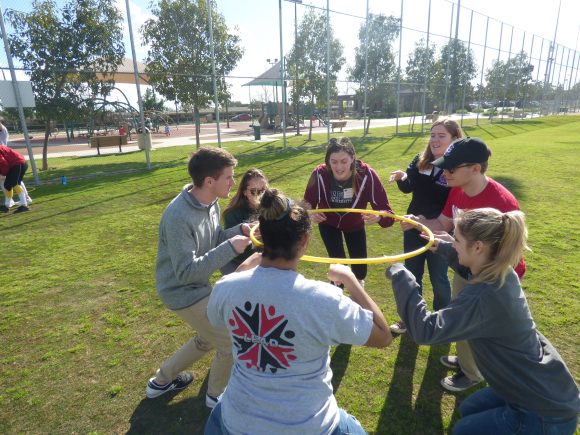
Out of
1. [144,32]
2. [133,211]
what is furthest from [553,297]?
[144,32]

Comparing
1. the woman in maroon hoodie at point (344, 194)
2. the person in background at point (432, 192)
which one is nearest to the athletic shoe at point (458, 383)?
the person in background at point (432, 192)

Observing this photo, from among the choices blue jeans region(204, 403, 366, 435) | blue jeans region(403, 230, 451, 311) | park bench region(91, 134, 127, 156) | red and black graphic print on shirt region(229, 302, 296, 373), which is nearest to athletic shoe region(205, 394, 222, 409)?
blue jeans region(204, 403, 366, 435)

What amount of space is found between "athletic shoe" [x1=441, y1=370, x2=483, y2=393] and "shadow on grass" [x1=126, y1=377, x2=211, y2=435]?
2200 millimetres

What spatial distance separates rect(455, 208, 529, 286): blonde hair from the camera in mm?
2141

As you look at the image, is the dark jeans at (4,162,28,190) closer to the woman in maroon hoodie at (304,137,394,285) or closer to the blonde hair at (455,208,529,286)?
the woman in maroon hoodie at (304,137,394,285)

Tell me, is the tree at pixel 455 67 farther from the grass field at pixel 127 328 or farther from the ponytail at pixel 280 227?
the ponytail at pixel 280 227

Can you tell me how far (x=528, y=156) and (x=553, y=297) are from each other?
45.4 ft

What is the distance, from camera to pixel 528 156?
1645cm

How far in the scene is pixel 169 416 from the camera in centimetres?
330

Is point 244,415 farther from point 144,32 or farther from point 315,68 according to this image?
point 315,68

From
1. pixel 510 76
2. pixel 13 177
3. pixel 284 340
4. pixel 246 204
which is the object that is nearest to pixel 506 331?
pixel 284 340

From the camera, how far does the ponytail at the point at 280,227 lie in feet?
5.82

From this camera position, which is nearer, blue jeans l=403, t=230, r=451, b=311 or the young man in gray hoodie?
the young man in gray hoodie

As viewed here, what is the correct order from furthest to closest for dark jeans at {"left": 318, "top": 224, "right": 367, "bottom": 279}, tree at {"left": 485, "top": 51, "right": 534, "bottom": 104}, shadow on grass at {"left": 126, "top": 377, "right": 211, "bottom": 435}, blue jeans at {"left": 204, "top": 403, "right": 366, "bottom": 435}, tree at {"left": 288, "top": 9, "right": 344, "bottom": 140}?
tree at {"left": 485, "top": 51, "right": 534, "bottom": 104}, tree at {"left": 288, "top": 9, "right": 344, "bottom": 140}, dark jeans at {"left": 318, "top": 224, "right": 367, "bottom": 279}, shadow on grass at {"left": 126, "top": 377, "right": 211, "bottom": 435}, blue jeans at {"left": 204, "top": 403, "right": 366, "bottom": 435}
